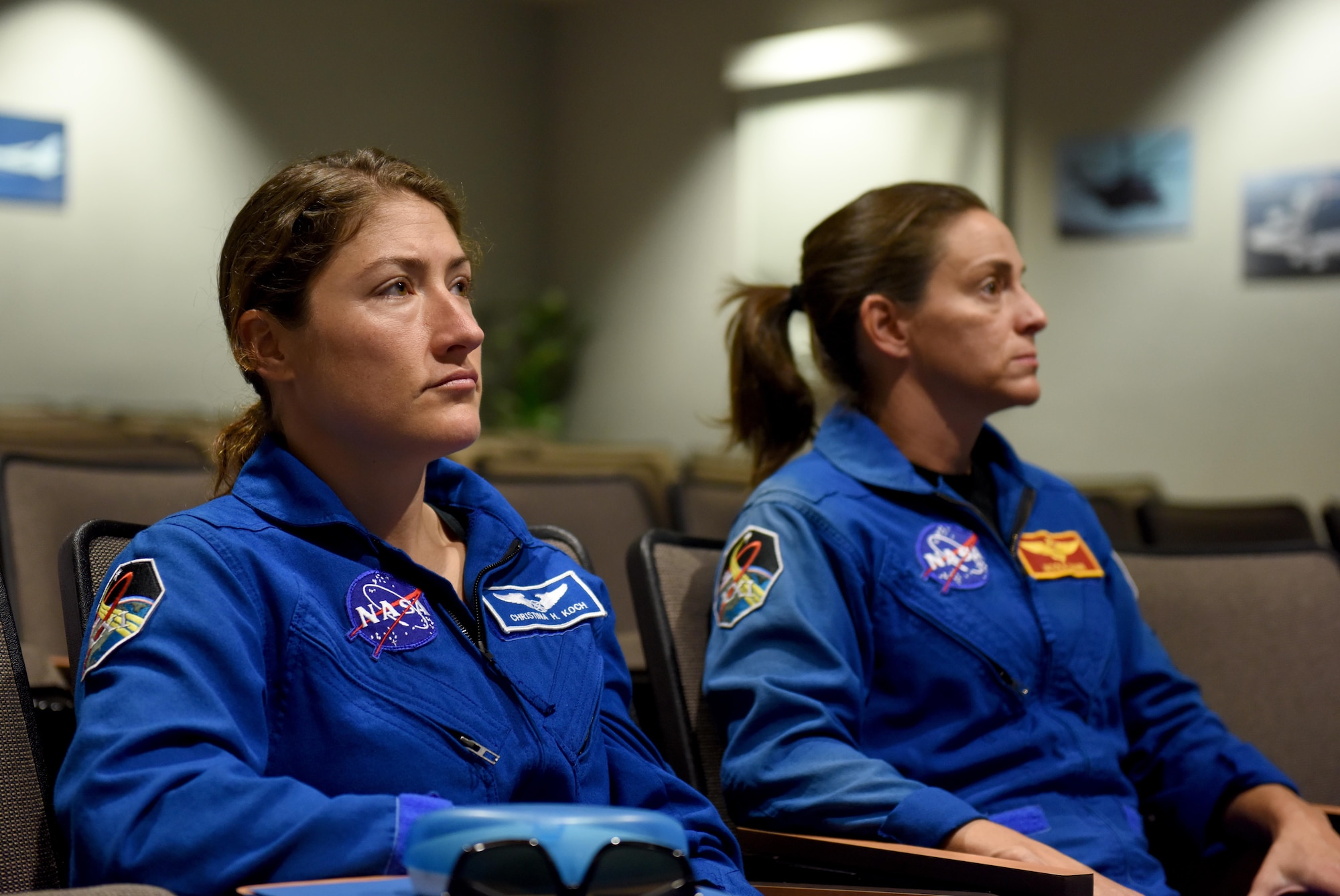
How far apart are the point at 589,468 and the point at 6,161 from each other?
10.2ft

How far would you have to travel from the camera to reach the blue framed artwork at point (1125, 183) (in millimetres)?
4777

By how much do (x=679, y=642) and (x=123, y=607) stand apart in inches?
30.0

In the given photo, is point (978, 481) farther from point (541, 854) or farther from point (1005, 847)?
point (541, 854)

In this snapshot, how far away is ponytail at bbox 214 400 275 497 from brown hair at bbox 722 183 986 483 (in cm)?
82

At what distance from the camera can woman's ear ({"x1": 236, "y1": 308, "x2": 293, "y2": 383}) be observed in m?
1.20

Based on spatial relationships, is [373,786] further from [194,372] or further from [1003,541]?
[194,372]

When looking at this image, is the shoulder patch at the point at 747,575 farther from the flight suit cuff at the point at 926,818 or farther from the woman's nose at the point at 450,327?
the woman's nose at the point at 450,327

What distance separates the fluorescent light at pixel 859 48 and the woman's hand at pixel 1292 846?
13.7 ft

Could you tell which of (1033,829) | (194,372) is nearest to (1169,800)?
(1033,829)

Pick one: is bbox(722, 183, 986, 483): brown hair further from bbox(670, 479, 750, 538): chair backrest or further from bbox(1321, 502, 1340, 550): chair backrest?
bbox(1321, 502, 1340, 550): chair backrest

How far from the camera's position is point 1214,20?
4719 millimetres

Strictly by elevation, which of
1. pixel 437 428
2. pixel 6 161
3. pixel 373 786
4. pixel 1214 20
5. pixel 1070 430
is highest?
pixel 1214 20

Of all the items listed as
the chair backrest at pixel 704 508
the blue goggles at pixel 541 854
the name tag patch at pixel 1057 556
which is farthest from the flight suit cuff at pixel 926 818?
the chair backrest at pixel 704 508

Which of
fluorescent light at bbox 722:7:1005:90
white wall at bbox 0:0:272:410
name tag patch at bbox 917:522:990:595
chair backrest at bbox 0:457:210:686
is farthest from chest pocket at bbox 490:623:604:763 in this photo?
fluorescent light at bbox 722:7:1005:90
